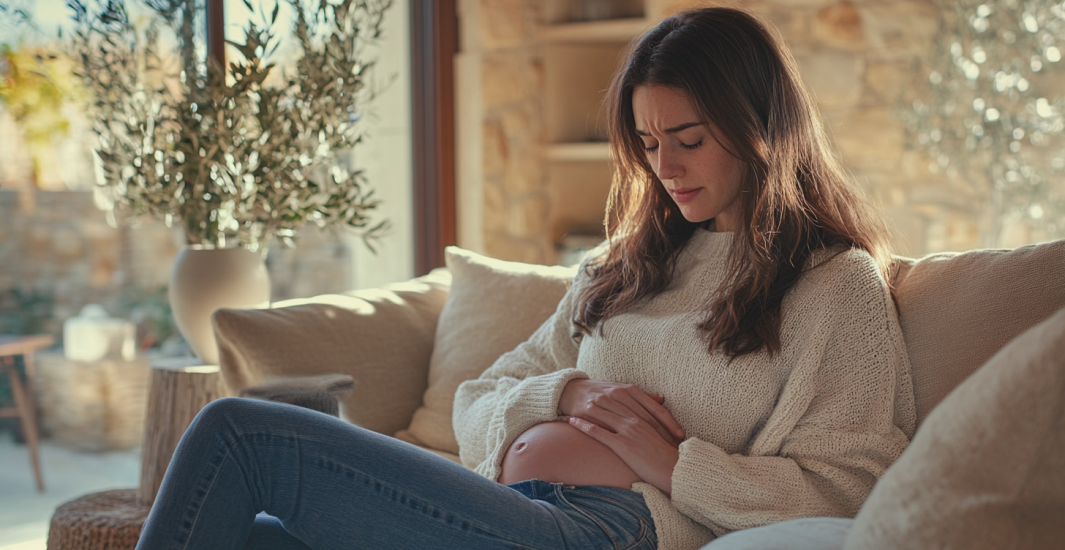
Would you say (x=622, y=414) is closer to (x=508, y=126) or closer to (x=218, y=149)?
(x=218, y=149)

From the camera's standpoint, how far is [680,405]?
4.52 ft

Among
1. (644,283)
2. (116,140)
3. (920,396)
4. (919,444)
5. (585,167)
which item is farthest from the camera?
(585,167)

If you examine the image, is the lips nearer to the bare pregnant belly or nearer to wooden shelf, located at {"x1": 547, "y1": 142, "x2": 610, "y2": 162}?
the bare pregnant belly

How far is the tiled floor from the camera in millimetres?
2197

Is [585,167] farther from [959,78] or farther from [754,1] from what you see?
[959,78]

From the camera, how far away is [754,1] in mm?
3311

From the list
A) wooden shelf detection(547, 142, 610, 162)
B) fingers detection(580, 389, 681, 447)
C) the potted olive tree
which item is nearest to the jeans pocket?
fingers detection(580, 389, 681, 447)

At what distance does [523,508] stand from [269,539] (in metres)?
0.37

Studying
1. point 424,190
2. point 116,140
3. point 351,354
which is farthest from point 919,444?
point 424,190

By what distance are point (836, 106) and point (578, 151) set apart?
3.29 feet

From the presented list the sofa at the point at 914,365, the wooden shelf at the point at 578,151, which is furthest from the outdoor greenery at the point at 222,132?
the wooden shelf at the point at 578,151

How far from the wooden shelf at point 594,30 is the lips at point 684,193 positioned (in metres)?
2.08

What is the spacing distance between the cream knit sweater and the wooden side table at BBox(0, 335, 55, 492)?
1426mm

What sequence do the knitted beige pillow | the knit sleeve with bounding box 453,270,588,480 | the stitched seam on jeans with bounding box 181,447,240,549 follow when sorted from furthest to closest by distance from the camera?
the knitted beige pillow
the knit sleeve with bounding box 453,270,588,480
the stitched seam on jeans with bounding box 181,447,240,549
